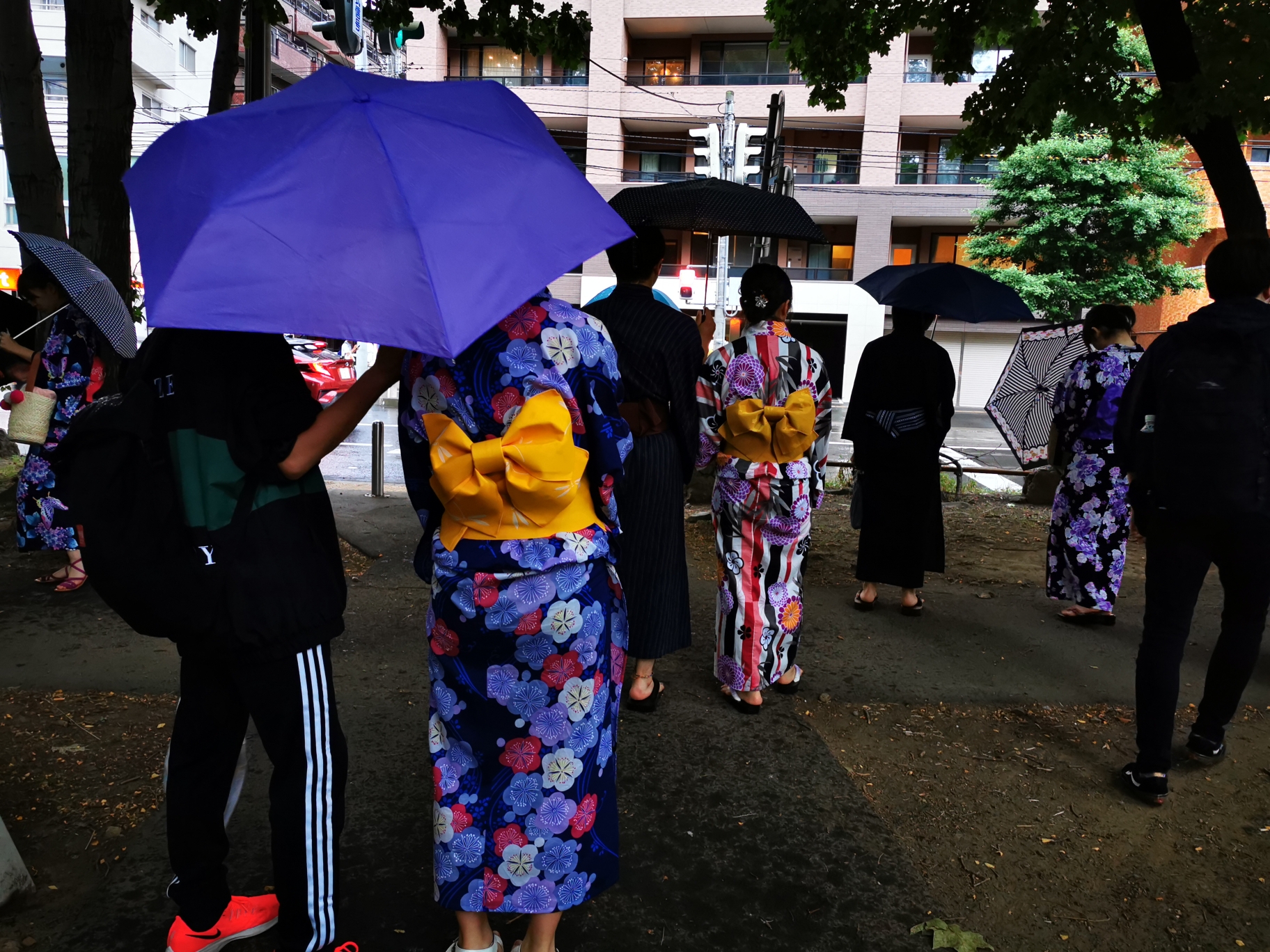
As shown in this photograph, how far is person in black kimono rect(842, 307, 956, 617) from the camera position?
514 cm

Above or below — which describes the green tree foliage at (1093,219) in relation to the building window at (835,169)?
below

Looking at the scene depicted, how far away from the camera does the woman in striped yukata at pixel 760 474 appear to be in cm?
393

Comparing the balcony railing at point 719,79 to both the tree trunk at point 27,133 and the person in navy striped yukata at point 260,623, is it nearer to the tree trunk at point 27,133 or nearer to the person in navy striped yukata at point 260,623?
the tree trunk at point 27,133

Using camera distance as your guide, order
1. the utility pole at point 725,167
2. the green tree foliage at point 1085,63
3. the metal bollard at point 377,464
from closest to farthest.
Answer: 1. the green tree foliage at point 1085,63
2. the metal bollard at point 377,464
3. the utility pole at point 725,167

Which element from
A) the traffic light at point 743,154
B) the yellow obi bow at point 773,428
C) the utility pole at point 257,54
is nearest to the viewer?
the yellow obi bow at point 773,428

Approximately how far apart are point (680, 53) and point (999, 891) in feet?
101

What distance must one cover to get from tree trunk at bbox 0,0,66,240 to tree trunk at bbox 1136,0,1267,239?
6727mm

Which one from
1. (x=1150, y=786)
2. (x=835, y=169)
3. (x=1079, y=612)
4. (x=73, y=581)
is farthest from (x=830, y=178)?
(x=1150, y=786)

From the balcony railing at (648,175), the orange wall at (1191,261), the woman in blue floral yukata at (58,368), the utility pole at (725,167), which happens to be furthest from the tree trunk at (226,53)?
the balcony railing at (648,175)

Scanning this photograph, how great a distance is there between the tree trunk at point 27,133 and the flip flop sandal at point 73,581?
225 cm

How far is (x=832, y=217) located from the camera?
30.3 meters

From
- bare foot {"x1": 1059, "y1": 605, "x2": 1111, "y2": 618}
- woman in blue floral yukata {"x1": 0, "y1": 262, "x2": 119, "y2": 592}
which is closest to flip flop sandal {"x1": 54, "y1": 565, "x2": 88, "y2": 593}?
woman in blue floral yukata {"x1": 0, "y1": 262, "x2": 119, "y2": 592}

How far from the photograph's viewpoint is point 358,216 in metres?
1.64

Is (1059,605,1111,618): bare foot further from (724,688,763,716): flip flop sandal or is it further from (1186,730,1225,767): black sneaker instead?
(724,688,763,716): flip flop sandal
